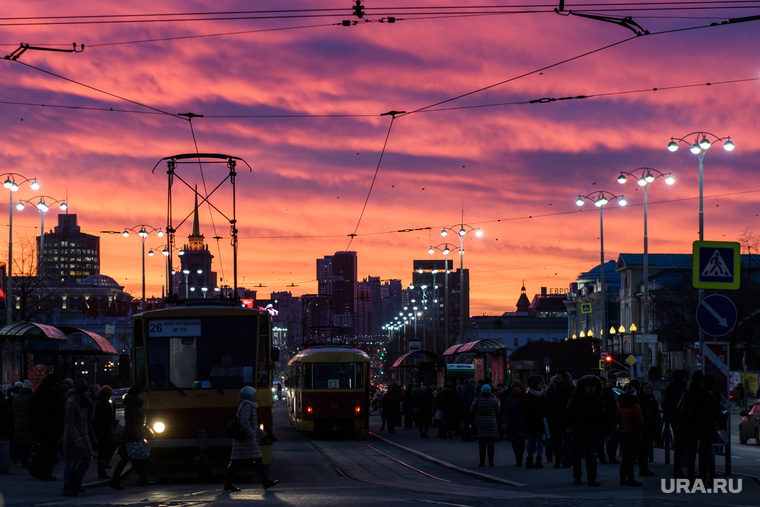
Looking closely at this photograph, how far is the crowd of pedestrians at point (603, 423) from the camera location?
16422mm

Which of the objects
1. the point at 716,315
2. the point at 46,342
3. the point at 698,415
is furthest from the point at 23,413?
the point at 716,315

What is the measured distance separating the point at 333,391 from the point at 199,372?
16915mm

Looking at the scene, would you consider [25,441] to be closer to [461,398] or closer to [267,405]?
[267,405]

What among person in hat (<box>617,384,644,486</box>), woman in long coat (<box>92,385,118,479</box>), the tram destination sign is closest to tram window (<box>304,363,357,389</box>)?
woman in long coat (<box>92,385,118,479</box>)

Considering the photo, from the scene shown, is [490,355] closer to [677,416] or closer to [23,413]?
[23,413]

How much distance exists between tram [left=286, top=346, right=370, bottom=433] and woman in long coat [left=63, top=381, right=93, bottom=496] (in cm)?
1910

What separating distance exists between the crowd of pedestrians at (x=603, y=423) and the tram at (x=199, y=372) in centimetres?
460

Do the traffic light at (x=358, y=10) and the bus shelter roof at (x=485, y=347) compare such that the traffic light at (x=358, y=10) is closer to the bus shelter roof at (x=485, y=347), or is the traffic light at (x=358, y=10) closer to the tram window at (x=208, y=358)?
the tram window at (x=208, y=358)

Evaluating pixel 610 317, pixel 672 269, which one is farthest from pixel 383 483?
pixel 610 317

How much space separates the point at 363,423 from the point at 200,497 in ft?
68.4

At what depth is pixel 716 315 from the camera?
1722cm

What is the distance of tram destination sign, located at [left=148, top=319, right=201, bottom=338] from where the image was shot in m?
19.7

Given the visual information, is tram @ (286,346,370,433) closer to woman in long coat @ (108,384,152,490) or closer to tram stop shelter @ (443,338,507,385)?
tram stop shelter @ (443,338,507,385)

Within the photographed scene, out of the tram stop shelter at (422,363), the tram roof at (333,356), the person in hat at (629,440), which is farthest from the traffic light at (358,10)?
the tram stop shelter at (422,363)
